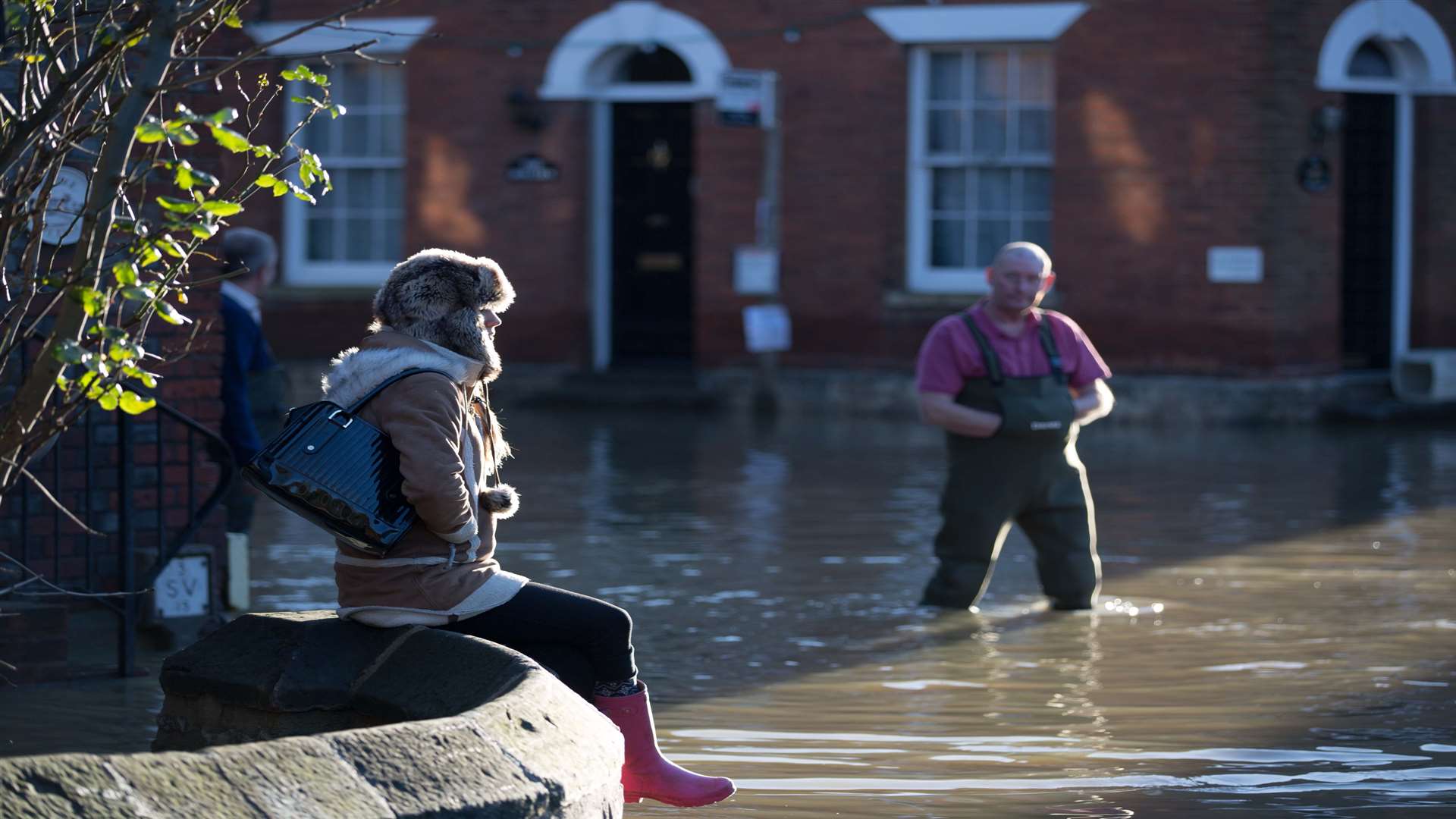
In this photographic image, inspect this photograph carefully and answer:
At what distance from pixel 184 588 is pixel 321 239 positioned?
1346 cm

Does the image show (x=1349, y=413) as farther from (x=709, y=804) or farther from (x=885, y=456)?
(x=709, y=804)

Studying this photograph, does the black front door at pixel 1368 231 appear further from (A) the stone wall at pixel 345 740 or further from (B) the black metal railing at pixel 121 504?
(A) the stone wall at pixel 345 740

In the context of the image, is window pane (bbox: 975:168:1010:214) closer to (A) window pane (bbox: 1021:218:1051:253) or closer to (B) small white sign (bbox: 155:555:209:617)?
(A) window pane (bbox: 1021:218:1051:253)

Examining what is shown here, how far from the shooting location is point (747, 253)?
64.3ft

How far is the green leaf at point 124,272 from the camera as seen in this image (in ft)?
13.4

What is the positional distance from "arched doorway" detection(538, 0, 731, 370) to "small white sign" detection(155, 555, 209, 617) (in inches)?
471

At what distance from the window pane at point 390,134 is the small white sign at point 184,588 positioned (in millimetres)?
13104

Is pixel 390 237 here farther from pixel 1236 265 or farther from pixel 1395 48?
pixel 1395 48

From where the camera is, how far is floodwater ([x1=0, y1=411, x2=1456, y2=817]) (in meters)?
6.46

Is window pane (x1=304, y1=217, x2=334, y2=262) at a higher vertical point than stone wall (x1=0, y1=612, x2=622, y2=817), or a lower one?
higher

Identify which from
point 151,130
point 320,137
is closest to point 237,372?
point 151,130

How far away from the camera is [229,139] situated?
401 centimetres

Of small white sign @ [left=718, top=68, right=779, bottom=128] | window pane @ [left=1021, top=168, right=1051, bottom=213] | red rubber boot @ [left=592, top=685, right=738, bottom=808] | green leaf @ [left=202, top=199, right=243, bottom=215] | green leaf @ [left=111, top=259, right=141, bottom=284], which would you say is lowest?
red rubber boot @ [left=592, top=685, right=738, bottom=808]

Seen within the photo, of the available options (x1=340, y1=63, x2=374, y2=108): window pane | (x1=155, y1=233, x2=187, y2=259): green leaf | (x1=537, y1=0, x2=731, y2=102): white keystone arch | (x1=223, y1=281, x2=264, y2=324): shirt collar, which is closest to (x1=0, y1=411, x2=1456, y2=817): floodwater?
(x1=223, y1=281, x2=264, y2=324): shirt collar
